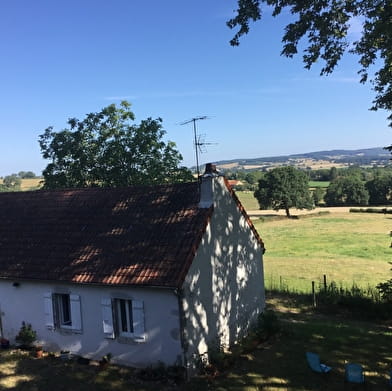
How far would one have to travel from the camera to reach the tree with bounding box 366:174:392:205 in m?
88.9

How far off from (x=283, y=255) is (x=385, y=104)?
27.6 metres

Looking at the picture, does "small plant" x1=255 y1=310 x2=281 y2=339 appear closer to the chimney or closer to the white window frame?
the chimney

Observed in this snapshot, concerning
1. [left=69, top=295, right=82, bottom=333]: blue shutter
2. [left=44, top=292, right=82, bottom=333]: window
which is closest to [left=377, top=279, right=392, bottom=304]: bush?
[left=69, top=295, right=82, bottom=333]: blue shutter

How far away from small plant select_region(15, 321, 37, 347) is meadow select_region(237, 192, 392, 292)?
47.0 ft

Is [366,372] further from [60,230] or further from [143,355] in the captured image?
[60,230]

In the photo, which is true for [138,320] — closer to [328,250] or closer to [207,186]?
[207,186]

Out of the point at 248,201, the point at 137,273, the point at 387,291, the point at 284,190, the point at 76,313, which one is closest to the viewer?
the point at 137,273

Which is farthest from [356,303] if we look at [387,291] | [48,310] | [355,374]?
[48,310]

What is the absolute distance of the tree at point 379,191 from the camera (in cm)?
8893

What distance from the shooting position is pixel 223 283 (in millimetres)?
14211

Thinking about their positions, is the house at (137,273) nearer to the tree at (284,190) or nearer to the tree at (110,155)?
the tree at (110,155)

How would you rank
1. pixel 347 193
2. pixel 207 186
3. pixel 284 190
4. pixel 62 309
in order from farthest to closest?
1. pixel 347 193
2. pixel 284 190
3. pixel 62 309
4. pixel 207 186

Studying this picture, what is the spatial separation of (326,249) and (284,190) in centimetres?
3561

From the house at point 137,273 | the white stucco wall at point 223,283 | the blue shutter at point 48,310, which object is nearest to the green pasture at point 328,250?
the white stucco wall at point 223,283
